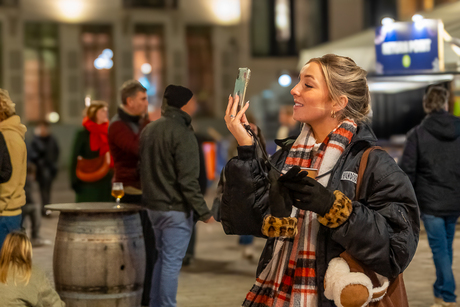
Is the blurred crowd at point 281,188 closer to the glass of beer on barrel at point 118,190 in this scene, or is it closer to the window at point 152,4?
the glass of beer on barrel at point 118,190

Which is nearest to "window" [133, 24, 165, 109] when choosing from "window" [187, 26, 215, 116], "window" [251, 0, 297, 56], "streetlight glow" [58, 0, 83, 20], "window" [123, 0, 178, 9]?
"window" [123, 0, 178, 9]

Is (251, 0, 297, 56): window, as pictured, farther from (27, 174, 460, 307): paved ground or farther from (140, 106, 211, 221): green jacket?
(140, 106, 211, 221): green jacket

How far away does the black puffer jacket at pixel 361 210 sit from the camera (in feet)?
8.01

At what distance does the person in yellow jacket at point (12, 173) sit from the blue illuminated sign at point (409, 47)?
16.7ft

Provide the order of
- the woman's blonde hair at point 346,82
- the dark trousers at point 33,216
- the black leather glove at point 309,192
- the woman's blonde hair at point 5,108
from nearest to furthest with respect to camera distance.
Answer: the black leather glove at point 309,192 < the woman's blonde hair at point 346,82 < the woman's blonde hair at point 5,108 < the dark trousers at point 33,216

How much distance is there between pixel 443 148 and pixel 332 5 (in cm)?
2278

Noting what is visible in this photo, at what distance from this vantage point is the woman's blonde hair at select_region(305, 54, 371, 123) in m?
2.76

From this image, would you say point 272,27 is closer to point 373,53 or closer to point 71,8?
point 71,8

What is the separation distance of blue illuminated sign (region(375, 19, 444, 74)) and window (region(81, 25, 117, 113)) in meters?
18.8

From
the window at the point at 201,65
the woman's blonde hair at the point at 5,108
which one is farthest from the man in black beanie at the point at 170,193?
the window at the point at 201,65

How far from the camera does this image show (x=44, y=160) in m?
13.1

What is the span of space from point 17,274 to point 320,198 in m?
2.65

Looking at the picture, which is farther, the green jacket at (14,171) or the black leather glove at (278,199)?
the green jacket at (14,171)

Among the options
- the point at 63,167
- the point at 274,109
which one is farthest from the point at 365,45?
the point at 63,167
